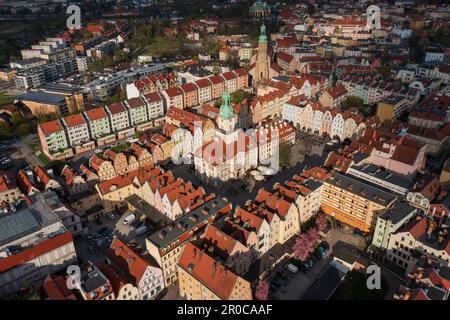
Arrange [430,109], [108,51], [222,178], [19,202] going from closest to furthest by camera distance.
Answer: [19,202], [222,178], [430,109], [108,51]

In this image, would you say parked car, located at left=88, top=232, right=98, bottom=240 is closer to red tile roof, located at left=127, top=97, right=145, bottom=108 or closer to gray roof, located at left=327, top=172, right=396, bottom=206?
gray roof, located at left=327, top=172, right=396, bottom=206

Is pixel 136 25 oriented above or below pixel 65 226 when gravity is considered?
above

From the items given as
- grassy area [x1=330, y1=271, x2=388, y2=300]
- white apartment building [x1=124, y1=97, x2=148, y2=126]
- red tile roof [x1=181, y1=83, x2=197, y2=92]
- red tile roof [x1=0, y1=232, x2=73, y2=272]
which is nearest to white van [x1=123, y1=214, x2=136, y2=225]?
red tile roof [x1=0, y1=232, x2=73, y2=272]

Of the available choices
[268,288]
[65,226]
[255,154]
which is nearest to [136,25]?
[255,154]

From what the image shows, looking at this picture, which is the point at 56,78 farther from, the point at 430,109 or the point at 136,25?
the point at 430,109

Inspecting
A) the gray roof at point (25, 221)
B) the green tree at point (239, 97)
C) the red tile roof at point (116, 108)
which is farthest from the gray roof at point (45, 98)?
the gray roof at point (25, 221)

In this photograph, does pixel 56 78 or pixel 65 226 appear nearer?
pixel 65 226
